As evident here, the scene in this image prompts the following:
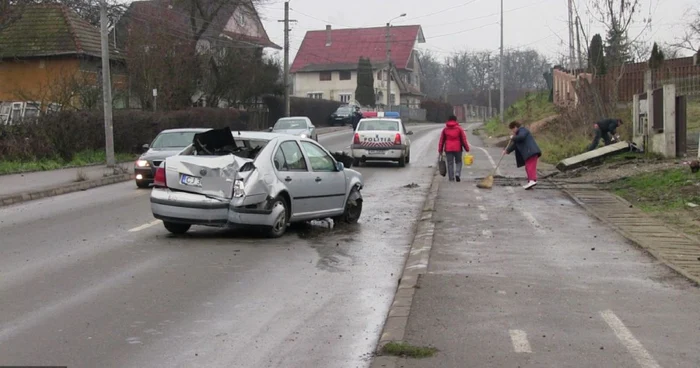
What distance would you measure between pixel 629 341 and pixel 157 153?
16.2m

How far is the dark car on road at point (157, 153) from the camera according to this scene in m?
21.4

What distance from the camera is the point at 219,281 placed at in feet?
31.3

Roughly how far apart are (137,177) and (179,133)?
1585mm

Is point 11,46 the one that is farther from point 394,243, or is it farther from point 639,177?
point 394,243

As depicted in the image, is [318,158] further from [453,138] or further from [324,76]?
[324,76]

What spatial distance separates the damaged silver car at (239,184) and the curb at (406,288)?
6.12 feet

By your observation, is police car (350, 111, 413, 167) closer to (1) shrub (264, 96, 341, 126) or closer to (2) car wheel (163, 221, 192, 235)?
(2) car wheel (163, 221, 192, 235)

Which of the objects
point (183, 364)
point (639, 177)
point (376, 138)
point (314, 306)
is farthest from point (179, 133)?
point (183, 364)

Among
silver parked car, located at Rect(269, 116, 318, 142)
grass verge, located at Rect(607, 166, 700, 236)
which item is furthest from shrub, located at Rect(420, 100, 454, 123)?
grass verge, located at Rect(607, 166, 700, 236)

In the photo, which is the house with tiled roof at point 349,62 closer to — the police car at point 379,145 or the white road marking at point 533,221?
the police car at point 379,145

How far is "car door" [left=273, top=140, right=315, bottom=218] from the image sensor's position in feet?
42.6

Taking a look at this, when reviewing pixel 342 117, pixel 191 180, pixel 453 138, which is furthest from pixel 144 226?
pixel 342 117

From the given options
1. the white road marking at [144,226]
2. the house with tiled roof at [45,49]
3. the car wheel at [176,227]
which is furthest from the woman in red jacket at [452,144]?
the house with tiled roof at [45,49]

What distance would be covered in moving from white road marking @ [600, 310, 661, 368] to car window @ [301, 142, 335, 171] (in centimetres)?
679
